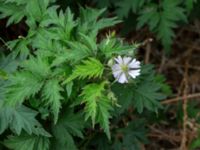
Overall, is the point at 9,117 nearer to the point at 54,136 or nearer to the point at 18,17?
the point at 54,136

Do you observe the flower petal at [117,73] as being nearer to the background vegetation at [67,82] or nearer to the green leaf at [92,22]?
the background vegetation at [67,82]

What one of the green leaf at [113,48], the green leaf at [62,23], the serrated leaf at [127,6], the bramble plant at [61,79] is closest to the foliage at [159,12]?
the serrated leaf at [127,6]

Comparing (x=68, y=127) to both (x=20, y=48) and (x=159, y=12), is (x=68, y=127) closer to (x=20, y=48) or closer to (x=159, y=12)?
(x=20, y=48)

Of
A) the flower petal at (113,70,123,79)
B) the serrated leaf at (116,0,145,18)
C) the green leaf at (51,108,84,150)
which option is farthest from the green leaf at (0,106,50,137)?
the serrated leaf at (116,0,145,18)

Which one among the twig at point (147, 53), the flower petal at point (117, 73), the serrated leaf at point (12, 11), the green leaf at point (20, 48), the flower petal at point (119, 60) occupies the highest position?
the serrated leaf at point (12, 11)

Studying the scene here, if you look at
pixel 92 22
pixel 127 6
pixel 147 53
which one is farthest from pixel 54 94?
pixel 147 53

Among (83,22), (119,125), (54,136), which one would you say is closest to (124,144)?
(119,125)

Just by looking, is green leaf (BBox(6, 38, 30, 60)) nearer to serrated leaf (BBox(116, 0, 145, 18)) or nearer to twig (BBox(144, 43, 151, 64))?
serrated leaf (BBox(116, 0, 145, 18))
